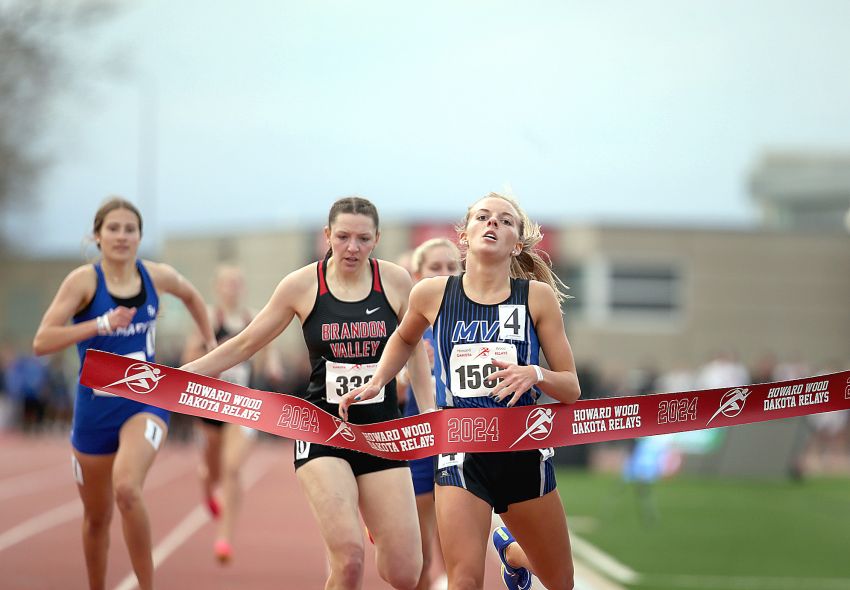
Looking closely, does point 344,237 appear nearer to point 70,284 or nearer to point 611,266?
point 70,284

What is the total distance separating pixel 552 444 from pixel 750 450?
17537mm

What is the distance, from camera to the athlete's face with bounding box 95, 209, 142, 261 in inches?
299

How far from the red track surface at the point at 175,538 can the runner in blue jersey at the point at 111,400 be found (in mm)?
2352

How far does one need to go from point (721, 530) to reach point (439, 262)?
8023 mm

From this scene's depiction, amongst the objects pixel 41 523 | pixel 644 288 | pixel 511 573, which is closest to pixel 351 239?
pixel 511 573

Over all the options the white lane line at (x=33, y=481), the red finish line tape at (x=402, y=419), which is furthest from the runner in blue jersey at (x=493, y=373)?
the white lane line at (x=33, y=481)

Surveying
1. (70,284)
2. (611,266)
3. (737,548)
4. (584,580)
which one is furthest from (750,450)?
(611,266)

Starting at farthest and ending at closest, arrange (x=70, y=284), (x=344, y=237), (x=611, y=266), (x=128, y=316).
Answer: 1. (x=611, y=266)
2. (x=70, y=284)
3. (x=128, y=316)
4. (x=344, y=237)

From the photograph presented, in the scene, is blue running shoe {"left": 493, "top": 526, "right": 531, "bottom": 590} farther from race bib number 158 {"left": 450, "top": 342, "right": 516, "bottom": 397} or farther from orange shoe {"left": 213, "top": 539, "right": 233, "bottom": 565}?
orange shoe {"left": 213, "top": 539, "right": 233, "bottom": 565}

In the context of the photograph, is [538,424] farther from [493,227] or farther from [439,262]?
[439,262]

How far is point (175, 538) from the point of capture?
13.3 meters

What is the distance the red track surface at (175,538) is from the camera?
10.3 meters

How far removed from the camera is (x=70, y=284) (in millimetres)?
7555

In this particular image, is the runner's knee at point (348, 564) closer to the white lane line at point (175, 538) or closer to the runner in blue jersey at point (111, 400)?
the runner in blue jersey at point (111, 400)
